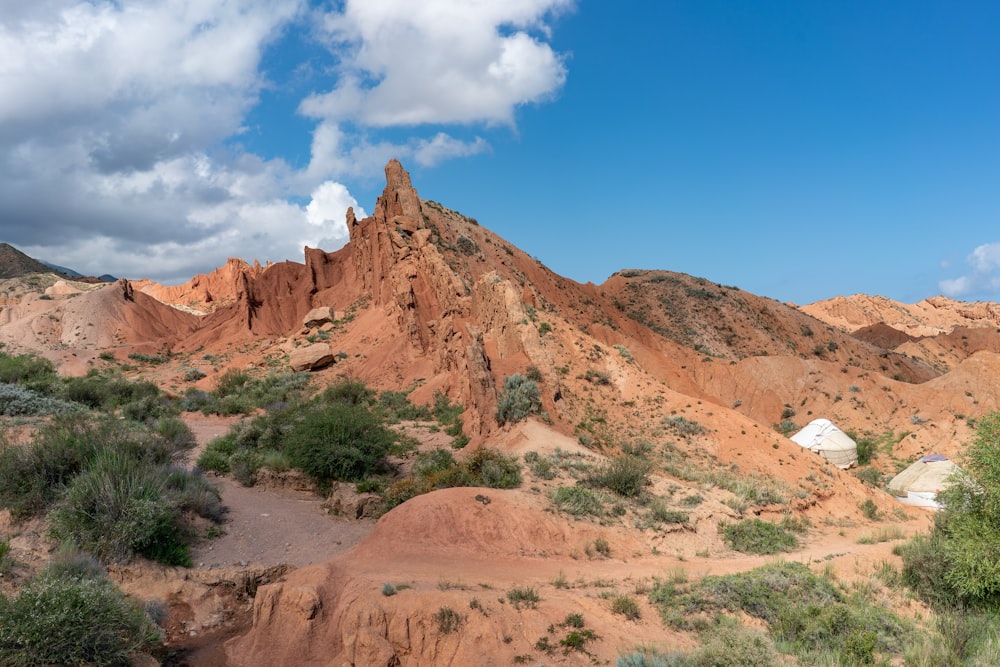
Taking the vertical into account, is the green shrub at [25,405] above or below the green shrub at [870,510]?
above

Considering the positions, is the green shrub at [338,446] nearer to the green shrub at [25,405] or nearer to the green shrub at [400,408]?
the green shrub at [400,408]

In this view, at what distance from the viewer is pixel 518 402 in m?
18.2

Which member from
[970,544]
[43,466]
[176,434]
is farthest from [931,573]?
[176,434]

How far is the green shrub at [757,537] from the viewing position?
1264 cm

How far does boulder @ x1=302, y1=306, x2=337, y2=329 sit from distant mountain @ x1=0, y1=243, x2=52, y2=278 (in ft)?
220

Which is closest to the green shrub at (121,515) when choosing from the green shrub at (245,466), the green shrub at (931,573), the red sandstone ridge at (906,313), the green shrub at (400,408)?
the green shrub at (245,466)

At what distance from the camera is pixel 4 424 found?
14.2 meters

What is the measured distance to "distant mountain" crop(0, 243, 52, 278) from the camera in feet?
268

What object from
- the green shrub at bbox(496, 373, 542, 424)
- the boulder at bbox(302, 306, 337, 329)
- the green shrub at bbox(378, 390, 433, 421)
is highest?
the boulder at bbox(302, 306, 337, 329)

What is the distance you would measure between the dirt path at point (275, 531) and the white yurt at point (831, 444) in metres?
20.9

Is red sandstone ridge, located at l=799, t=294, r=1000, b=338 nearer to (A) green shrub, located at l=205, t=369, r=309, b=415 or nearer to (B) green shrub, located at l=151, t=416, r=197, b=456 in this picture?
(A) green shrub, located at l=205, t=369, r=309, b=415

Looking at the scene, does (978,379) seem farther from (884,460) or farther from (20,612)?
(20,612)

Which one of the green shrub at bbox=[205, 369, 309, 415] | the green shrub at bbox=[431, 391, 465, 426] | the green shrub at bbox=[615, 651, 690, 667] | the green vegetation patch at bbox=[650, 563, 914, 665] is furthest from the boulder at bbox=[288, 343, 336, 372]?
the green shrub at bbox=[615, 651, 690, 667]

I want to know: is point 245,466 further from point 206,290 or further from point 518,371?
point 206,290
